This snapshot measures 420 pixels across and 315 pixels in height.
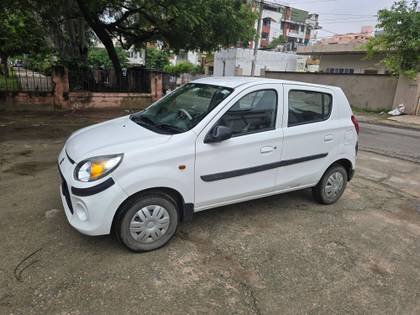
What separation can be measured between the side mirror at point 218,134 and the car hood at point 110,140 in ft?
1.29

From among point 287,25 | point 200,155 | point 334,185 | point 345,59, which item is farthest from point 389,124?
point 287,25

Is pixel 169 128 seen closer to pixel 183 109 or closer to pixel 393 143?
pixel 183 109

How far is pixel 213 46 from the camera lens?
15.0m

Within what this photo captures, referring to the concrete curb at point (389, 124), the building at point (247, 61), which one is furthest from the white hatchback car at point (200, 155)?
the building at point (247, 61)

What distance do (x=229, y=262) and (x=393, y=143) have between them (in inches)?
345

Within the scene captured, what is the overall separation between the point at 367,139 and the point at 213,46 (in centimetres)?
817

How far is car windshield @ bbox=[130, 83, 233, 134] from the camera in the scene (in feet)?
11.1

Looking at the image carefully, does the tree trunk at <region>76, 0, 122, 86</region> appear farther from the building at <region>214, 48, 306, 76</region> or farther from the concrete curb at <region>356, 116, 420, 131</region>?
the building at <region>214, 48, 306, 76</region>

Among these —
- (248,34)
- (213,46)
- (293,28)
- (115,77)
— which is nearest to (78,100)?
(115,77)

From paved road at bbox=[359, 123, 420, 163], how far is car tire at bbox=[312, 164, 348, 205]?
430 cm

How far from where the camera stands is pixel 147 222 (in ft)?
10.1

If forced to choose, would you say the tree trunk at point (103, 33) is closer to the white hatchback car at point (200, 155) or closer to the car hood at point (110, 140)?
the white hatchback car at point (200, 155)

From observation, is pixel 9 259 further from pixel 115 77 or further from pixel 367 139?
pixel 115 77

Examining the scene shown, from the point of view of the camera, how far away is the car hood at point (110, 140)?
2994 mm
